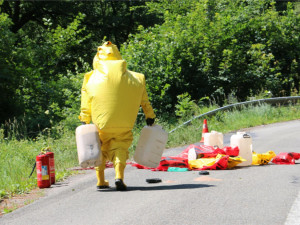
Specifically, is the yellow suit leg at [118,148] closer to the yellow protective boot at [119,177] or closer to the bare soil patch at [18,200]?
the yellow protective boot at [119,177]

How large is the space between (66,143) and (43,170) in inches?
176

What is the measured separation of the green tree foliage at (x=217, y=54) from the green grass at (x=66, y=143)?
232 cm

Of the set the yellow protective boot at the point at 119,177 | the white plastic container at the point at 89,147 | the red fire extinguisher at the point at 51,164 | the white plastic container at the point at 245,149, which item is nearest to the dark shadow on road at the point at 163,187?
the yellow protective boot at the point at 119,177

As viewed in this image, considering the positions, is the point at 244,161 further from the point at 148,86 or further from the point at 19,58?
the point at 19,58

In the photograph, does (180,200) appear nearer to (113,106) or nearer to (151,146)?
(151,146)

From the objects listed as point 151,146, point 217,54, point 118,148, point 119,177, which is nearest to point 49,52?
point 217,54

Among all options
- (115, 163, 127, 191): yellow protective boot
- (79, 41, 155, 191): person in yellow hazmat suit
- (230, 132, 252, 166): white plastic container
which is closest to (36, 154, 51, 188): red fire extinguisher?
(79, 41, 155, 191): person in yellow hazmat suit

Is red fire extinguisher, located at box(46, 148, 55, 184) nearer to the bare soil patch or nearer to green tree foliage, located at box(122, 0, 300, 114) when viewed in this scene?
the bare soil patch

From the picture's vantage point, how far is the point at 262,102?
1809 centimetres

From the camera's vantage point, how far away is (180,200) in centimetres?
625

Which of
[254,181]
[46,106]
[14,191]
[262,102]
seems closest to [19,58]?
[46,106]

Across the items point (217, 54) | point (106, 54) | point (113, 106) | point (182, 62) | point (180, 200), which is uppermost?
point (217, 54)

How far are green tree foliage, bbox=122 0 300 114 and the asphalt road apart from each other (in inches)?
396

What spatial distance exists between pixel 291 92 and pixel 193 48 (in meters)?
4.76
